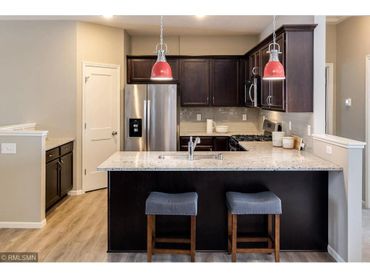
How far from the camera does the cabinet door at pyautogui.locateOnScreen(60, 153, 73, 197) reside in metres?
5.29

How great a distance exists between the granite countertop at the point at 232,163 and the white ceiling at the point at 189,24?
249cm

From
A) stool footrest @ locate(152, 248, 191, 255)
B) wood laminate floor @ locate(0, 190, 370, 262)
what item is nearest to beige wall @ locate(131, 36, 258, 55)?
wood laminate floor @ locate(0, 190, 370, 262)

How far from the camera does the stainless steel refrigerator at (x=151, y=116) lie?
613 cm

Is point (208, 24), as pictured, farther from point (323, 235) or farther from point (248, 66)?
point (323, 235)

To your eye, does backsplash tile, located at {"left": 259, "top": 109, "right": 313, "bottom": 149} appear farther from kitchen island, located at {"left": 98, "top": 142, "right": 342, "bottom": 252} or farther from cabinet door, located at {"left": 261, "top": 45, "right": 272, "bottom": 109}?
kitchen island, located at {"left": 98, "top": 142, "right": 342, "bottom": 252}

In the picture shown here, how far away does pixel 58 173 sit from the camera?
5125mm

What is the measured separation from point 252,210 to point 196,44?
15.1 feet

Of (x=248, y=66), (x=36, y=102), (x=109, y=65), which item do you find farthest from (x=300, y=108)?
(x=36, y=102)

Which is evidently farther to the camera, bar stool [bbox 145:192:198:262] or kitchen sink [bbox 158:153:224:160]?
kitchen sink [bbox 158:153:224:160]

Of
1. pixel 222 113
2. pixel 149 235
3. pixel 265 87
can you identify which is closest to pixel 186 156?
pixel 149 235

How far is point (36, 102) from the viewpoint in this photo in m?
5.80

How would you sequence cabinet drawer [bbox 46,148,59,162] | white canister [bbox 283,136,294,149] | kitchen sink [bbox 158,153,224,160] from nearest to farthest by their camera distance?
kitchen sink [bbox 158,153,224,160]
white canister [bbox 283,136,294,149]
cabinet drawer [bbox 46,148,59,162]

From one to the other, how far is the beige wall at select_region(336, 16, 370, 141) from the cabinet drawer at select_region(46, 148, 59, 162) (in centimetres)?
409
